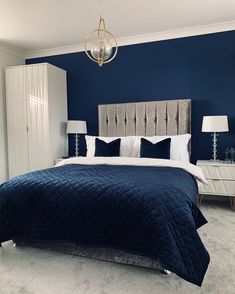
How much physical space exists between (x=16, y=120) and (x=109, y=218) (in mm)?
3441

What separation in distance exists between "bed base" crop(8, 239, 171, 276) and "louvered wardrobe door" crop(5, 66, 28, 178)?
96.4 inches

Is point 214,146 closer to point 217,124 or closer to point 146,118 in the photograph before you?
point 217,124

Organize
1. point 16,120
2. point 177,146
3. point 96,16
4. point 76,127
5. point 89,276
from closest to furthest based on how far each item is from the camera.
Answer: point 89,276 → point 96,16 → point 177,146 → point 76,127 → point 16,120

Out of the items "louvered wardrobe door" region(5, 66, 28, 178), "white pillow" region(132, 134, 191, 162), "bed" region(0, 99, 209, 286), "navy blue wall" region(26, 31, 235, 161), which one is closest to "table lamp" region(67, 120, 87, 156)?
"navy blue wall" region(26, 31, 235, 161)

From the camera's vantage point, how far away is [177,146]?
3662 millimetres

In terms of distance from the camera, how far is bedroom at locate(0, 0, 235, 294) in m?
1.91

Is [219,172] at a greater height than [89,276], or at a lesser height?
greater

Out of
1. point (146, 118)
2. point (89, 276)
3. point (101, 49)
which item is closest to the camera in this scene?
point (89, 276)

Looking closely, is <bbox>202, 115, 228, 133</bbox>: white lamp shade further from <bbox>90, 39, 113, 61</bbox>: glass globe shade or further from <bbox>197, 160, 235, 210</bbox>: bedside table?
<bbox>90, 39, 113, 61</bbox>: glass globe shade

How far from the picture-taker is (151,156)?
11.4 feet

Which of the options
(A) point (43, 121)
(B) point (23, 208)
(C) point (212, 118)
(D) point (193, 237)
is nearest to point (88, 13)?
(A) point (43, 121)

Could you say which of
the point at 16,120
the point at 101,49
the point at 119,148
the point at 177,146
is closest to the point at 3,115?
the point at 16,120

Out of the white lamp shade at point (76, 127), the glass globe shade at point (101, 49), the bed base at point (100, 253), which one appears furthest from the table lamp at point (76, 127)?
the bed base at point (100, 253)

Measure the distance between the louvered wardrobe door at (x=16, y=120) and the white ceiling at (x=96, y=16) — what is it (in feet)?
2.17
